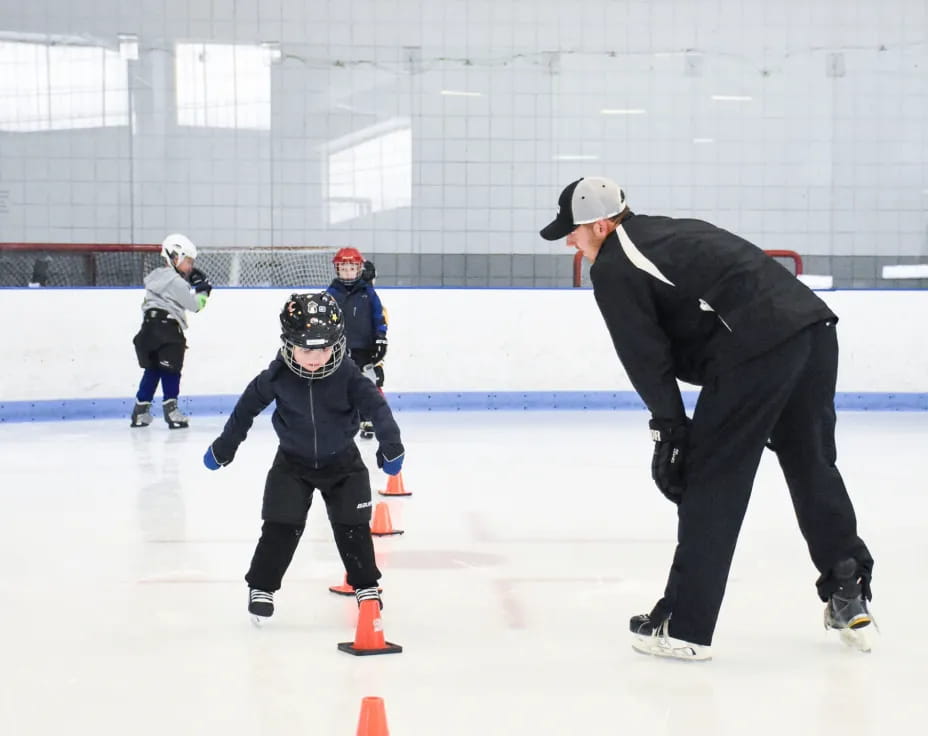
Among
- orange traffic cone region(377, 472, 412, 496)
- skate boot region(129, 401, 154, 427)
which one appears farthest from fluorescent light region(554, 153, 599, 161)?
orange traffic cone region(377, 472, 412, 496)

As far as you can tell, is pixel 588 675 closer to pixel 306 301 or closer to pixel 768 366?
pixel 768 366

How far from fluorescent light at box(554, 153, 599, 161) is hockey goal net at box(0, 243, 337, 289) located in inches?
102

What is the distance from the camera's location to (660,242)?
322 centimetres

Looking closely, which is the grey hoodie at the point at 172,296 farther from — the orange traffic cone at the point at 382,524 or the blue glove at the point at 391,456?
the blue glove at the point at 391,456

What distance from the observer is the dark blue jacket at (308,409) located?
3570mm

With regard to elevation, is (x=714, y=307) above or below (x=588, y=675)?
above

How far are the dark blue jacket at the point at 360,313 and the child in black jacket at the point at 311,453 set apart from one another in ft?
15.2

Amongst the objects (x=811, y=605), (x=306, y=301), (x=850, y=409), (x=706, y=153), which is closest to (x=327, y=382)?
(x=306, y=301)

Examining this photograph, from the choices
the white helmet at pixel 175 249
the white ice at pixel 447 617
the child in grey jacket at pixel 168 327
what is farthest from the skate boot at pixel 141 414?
the white ice at pixel 447 617

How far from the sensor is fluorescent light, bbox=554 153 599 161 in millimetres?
12938

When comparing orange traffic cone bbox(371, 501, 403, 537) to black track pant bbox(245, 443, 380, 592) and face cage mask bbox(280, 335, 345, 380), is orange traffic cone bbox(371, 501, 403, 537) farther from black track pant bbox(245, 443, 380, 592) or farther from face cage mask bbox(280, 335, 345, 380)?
face cage mask bbox(280, 335, 345, 380)

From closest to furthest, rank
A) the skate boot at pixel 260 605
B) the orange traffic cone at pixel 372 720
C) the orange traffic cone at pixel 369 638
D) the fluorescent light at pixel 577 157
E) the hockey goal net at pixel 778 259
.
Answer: the orange traffic cone at pixel 372 720, the orange traffic cone at pixel 369 638, the skate boot at pixel 260 605, the hockey goal net at pixel 778 259, the fluorescent light at pixel 577 157

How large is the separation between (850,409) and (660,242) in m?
7.81

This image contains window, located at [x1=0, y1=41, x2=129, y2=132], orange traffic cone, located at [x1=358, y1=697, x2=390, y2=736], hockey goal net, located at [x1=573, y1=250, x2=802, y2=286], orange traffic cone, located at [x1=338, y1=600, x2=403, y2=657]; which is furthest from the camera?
window, located at [x1=0, y1=41, x2=129, y2=132]
